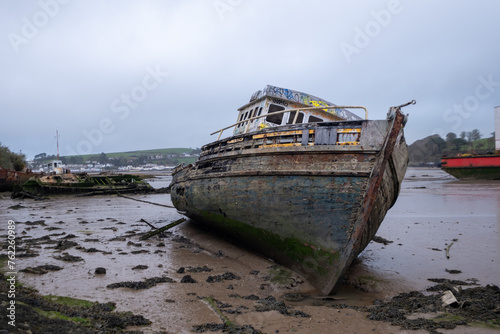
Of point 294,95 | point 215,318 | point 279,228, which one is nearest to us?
point 215,318

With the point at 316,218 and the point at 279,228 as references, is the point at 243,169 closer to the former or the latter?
the point at 279,228

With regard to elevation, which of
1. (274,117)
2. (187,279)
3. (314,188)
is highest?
(274,117)

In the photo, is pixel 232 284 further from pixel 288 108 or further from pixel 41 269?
pixel 288 108

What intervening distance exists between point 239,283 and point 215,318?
59.5 inches

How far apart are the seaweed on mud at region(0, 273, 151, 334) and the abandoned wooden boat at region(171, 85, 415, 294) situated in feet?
9.18

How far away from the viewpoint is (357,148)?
5.39 m

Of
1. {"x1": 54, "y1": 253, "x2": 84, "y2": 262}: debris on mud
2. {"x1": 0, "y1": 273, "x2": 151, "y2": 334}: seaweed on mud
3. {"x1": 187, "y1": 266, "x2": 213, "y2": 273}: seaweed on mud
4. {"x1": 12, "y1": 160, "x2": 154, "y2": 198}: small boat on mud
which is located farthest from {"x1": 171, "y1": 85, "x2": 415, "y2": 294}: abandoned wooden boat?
{"x1": 12, "y1": 160, "x2": 154, "y2": 198}: small boat on mud

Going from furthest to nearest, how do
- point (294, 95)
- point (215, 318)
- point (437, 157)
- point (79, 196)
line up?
point (437, 157) → point (79, 196) → point (294, 95) → point (215, 318)

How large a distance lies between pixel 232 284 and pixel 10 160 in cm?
4191

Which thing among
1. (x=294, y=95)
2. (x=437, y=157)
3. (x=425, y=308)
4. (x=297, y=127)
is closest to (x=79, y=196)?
(x=294, y=95)

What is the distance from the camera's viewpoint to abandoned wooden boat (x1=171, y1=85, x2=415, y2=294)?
5191mm

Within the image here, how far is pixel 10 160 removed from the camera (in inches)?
1489

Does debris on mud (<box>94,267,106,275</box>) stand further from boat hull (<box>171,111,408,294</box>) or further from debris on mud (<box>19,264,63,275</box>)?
boat hull (<box>171,111,408,294</box>)

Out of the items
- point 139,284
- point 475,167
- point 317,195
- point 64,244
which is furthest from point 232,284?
point 475,167
